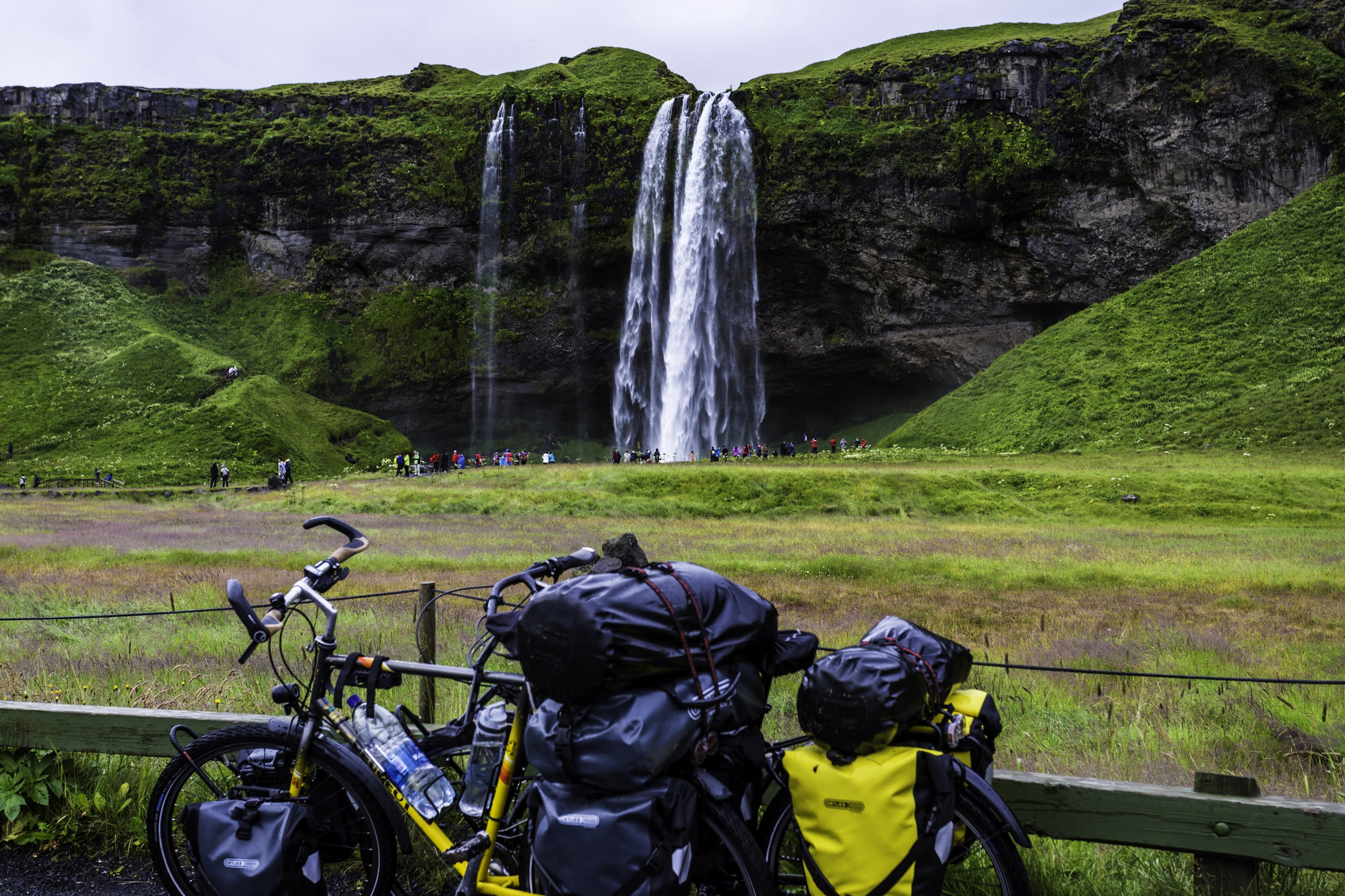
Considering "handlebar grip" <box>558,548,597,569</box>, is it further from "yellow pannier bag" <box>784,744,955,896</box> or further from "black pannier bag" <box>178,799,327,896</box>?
"black pannier bag" <box>178,799,327,896</box>

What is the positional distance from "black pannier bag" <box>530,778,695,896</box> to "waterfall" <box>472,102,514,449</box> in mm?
67360

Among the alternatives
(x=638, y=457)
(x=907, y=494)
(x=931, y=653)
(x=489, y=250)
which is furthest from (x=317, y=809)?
(x=489, y=250)

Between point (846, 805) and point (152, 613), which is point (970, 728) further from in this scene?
point (152, 613)

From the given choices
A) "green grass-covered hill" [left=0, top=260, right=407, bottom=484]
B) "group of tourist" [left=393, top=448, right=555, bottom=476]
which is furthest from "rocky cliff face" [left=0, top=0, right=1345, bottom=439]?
"green grass-covered hill" [left=0, top=260, right=407, bottom=484]

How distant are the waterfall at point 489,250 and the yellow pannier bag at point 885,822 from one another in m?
67.5

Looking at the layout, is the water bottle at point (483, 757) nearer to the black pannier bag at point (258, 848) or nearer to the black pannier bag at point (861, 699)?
the black pannier bag at point (258, 848)

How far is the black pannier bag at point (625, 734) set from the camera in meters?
2.52

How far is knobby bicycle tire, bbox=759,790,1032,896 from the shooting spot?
272cm

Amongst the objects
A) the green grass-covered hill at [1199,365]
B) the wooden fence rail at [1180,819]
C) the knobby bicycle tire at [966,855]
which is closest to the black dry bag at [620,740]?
the knobby bicycle tire at [966,855]

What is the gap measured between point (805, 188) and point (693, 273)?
10762 millimetres

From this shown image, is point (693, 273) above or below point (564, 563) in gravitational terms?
above

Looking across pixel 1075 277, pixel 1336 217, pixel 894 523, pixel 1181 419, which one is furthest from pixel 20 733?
pixel 1075 277

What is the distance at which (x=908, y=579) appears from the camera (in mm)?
14719

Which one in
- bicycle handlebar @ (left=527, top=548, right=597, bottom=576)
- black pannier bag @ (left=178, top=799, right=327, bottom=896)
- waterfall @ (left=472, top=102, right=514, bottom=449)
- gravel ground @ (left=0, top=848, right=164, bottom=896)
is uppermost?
waterfall @ (left=472, top=102, right=514, bottom=449)
